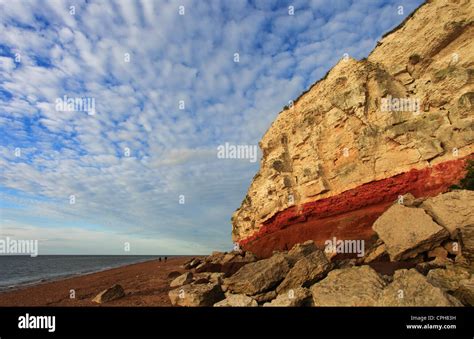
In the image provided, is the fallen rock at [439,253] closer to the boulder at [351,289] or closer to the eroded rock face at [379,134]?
the boulder at [351,289]

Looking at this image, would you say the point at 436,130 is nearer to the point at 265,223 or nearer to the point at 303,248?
the point at 303,248

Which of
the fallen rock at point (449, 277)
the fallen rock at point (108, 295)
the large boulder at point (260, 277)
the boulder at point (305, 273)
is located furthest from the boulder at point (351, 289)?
the fallen rock at point (108, 295)

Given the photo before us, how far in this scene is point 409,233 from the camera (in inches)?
491

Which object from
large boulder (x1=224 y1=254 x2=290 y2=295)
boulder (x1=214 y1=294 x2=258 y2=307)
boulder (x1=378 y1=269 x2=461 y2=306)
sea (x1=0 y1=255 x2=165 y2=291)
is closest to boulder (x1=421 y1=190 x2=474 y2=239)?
boulder (x1=378 y1=269 x2=461 y2=306)

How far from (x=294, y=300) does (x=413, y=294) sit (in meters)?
3.47

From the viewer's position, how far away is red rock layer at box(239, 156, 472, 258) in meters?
19.3

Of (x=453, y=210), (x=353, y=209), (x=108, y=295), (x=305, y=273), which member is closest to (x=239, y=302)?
(x=305, y=273)

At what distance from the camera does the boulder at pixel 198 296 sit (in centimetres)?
1082
